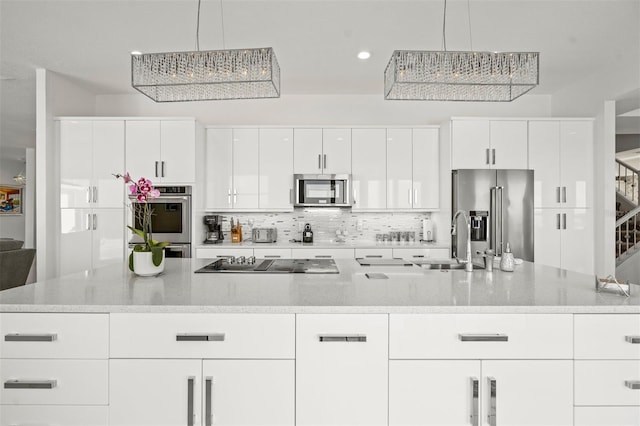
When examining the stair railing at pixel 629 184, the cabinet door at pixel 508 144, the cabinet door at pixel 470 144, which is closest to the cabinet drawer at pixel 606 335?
the cabinet door at pixel 470 144

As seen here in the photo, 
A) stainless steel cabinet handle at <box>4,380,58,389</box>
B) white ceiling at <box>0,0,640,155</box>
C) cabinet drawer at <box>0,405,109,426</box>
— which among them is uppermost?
white ceiling at <box>0,0,640,155</box>

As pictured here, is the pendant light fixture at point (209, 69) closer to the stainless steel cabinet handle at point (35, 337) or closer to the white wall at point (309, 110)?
the stainless steel cabinet handle at point (35, 337)

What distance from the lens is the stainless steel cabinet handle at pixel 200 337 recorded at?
60.9 inches

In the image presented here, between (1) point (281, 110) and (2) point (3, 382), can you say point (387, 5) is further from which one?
(2) point (3, 382)

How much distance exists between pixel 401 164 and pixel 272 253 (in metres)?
1.87

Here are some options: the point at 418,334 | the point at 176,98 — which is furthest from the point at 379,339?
the point at 176,98

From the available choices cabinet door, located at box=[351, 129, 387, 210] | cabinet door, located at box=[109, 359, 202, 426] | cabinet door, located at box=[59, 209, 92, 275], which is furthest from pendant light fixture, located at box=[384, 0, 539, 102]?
cabinet door, located at box=[59, 209, 92, 275]

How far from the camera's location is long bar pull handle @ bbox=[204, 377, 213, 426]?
154 cm

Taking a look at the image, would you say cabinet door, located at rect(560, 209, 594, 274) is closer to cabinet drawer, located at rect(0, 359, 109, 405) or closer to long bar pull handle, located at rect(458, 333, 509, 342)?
long bar pull handle, located at rect(458, 333, 509, 342)

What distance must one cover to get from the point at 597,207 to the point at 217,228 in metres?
4.49

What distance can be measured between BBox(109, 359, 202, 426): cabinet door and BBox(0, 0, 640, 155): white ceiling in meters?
2.50

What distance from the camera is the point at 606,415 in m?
1.54

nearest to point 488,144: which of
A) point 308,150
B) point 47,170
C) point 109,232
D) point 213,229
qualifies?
point 308,150

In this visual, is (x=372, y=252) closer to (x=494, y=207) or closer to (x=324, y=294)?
(x=494, y=207)
